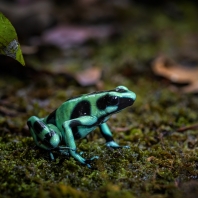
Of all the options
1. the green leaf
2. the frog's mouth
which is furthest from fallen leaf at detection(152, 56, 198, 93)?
the green leaf

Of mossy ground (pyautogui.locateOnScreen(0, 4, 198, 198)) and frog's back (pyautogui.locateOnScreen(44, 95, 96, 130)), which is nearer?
mossy ground (pyautogui.locateOnScreen(0, 4, 198, 198))

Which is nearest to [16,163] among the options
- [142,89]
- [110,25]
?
[142,89]

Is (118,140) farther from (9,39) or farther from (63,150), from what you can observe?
(9,39)

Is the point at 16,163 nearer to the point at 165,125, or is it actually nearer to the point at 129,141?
the point at 129,141

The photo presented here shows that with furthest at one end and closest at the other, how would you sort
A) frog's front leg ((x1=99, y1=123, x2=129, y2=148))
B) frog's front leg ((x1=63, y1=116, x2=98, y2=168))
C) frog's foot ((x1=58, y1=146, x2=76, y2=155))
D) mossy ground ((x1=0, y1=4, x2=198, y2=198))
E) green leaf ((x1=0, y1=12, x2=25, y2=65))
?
frog's front leg ((x1=99, y1=123, x2=129, y2=148))
frog's foot ((x1=58, y1=146, x2=76, y2=155))
frog's front leg ((x1=63, y1=116, x2=98, y2=168))
green leaf ((x1=0, y1=12, x2=25, y2=65))
mossy ground ((x1=0, y1=4, x2=198, y2=198))

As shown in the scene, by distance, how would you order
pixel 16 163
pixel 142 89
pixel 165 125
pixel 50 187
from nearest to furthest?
pixel 50 187 < pixel 16 163 < pixel 165 125 < pixel 142 89

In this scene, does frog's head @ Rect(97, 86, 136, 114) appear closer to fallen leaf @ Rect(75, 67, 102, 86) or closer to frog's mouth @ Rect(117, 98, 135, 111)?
frog's mouth @ Rect(117, 98, 135, 111)

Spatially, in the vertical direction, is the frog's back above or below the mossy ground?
above
